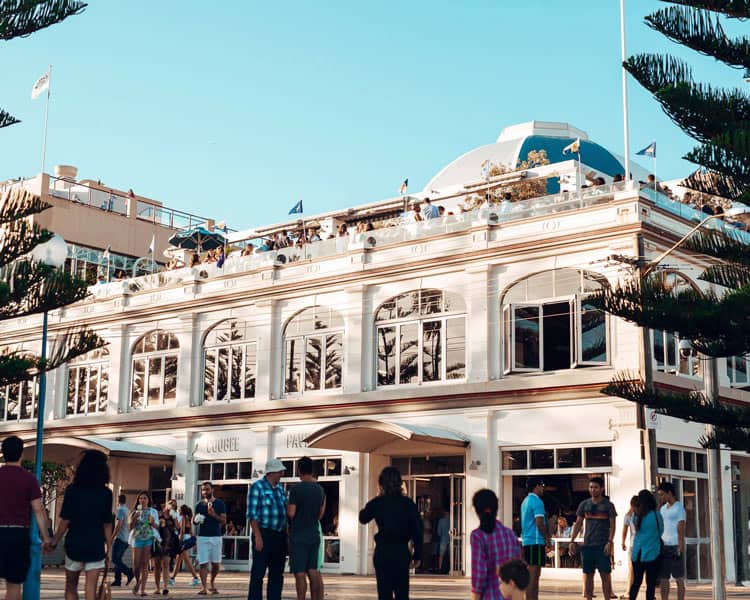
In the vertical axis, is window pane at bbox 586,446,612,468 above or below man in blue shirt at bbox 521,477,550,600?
above

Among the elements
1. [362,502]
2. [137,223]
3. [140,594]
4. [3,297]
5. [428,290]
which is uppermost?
[137,223]

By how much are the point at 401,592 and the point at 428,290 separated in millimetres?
17597

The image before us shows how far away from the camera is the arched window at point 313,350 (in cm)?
Answer: 2930

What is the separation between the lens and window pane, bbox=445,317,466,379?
26781 millimetres

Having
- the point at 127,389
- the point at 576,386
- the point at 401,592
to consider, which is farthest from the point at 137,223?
the point at 401,592

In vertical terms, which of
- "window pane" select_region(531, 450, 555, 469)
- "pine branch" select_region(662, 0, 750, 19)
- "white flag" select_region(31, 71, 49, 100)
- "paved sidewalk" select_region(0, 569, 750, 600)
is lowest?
"paved sidewalk" select_region(0, 569, 750, 600)

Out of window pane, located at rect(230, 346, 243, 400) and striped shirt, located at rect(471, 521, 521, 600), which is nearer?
striped shirt, located at rect(471, 521, 521, 600)

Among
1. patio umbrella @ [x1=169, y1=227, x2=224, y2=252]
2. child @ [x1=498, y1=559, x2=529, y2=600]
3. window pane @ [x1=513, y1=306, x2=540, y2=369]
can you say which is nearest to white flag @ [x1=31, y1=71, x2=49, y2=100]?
patio umbrella @ [x1=169, y1=227, x2=224, y2=252]

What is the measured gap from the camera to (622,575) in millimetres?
22953

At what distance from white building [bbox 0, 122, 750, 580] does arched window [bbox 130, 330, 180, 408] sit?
2.3 inches

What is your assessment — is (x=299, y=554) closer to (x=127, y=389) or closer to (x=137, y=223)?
(x=127, y=389)

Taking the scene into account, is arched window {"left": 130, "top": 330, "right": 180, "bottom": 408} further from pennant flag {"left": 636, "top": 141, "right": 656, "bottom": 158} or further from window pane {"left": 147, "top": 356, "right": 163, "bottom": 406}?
pennant flag {"left": 636, "top": 141, "right": 656, "bottom": 158}

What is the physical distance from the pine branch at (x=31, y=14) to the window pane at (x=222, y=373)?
19.0 meters

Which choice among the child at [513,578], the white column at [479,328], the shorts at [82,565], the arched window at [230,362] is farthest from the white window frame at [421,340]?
the child at [513,578]
